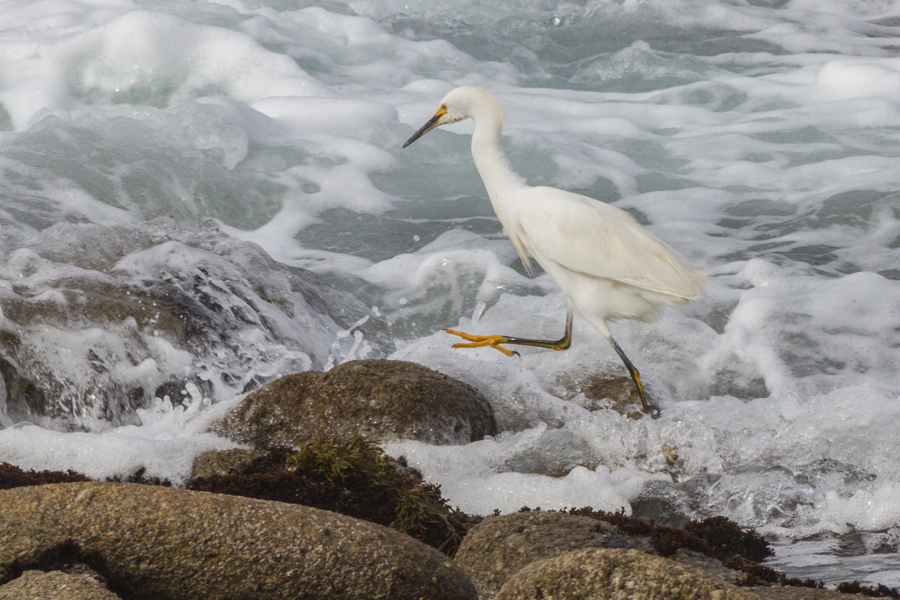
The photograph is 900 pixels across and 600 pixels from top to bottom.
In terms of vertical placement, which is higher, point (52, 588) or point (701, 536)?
point (52, 588)

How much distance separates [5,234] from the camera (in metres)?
6.11

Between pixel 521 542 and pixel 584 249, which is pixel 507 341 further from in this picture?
pixel 521 542

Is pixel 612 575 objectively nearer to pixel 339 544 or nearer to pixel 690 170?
pixel 339 544

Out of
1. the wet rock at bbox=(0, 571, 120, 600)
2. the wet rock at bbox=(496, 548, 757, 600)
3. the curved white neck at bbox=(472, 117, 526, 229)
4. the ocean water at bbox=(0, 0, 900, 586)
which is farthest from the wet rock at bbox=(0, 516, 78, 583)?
the curved white neck at bbox=(472, 117, 526, 229)

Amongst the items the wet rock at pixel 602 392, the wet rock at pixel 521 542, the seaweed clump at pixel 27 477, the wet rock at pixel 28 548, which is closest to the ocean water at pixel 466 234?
the wet rock at pixel 602 392

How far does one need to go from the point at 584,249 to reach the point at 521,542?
8.34 feet

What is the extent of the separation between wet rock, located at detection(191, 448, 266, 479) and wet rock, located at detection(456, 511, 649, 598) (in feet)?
3.55

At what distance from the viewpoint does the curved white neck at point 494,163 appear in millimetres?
5629

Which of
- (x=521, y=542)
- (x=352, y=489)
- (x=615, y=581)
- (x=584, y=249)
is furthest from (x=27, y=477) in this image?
(x=584, y=249)

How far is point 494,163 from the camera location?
18.7 ft

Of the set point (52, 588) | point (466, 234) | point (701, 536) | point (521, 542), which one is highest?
point (52, 588)

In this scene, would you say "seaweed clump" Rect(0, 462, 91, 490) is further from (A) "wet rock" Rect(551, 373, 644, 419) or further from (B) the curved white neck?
(B) the curved white neck

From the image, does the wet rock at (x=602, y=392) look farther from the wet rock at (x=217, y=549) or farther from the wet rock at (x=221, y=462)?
the wet rock at (x=217, y=549)

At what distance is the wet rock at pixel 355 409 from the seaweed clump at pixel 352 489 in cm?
46
